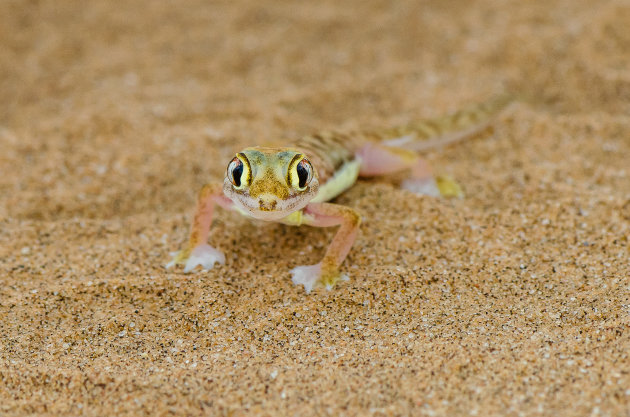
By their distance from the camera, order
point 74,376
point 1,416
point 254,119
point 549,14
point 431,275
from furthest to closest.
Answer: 1. point 549,14
2. point 254,119
3. point 431,275
4. point 74,376
5. point 1,416

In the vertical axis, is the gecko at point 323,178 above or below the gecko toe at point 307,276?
above

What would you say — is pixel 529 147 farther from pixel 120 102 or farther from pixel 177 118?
pixel 120 102

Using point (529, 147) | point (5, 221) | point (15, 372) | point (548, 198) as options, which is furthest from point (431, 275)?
point (5, 221)

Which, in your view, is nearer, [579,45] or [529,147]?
[529,147]

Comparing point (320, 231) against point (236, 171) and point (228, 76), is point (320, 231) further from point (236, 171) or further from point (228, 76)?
point (228, 76)

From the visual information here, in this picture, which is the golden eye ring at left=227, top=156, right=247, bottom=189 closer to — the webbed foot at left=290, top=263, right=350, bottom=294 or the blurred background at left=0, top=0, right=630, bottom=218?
the webbed foot at left=290, top=263, right=350, bottom=294

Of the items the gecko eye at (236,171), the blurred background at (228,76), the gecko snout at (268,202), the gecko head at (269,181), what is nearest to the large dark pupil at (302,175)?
the gecko head at (269,181)

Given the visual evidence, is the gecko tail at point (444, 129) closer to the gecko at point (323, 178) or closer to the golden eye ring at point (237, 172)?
the gecko at point (323, 178)

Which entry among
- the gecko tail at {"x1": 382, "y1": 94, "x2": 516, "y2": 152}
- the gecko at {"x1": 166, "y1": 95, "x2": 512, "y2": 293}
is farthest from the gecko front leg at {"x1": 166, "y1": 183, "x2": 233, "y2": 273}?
the gecko tail at {"x1": 382, "y1": 94, "x2": 516, "y2": 152}
